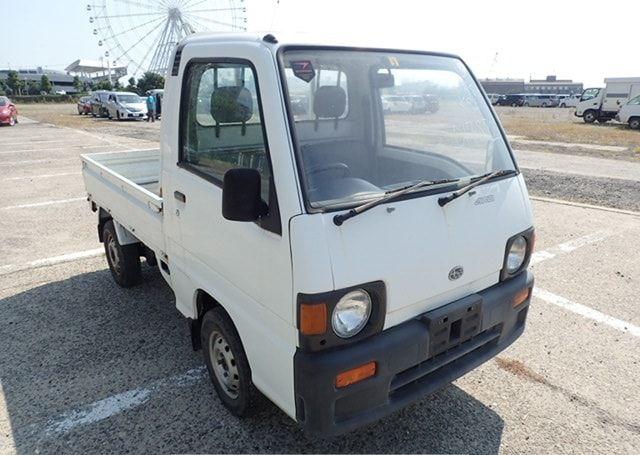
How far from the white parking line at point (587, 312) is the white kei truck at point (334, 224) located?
5.05ft

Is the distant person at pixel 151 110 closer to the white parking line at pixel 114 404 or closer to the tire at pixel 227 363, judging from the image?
the white parking line at pixel 114 404

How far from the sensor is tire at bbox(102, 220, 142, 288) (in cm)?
435

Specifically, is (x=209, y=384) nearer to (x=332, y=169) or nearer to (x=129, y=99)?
(x=332, y=169)

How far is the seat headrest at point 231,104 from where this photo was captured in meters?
2.41

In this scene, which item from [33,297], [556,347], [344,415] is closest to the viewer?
[344,415]

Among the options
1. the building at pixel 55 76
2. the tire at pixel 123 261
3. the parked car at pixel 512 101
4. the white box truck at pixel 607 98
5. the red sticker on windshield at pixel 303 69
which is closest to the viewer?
the red sticker on windshield at pixel 303 69

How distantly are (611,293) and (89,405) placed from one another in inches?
175

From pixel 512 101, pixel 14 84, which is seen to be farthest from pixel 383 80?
pixel 14 84

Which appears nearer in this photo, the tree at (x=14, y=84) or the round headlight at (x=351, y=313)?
the round headlight at (x=351, y=313)

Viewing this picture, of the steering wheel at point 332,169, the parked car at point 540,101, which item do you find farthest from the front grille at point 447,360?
the parked car at point 540,101

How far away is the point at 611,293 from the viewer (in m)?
4.40

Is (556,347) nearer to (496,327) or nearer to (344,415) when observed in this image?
(496,327)

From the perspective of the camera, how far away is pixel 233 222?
7.79ft

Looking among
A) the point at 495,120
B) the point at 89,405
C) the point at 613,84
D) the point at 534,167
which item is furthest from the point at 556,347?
the point at 613,84
